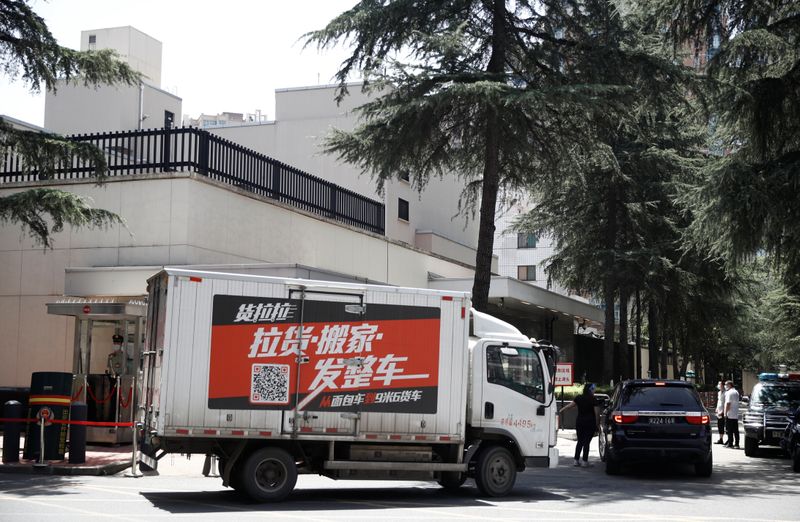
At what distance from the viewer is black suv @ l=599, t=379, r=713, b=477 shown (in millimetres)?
17922

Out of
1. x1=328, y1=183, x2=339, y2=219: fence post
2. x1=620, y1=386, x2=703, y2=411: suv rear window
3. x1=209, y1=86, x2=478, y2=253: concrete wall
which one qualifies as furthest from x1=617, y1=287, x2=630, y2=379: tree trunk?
x1=620, y1=386, x2=703, y2=411: suv rear window

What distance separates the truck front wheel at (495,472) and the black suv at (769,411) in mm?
11021

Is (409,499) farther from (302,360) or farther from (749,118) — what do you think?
(749,118)

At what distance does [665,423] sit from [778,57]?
871 cm

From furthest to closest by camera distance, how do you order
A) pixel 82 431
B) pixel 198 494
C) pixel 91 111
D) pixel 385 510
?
pixel 91 111
pixel 82 431
pixel 198 494
pixel 385 510

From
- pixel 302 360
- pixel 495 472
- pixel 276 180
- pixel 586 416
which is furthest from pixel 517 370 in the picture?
pixel 276 180

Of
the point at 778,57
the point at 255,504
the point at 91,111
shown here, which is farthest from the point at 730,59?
the point at 91,111

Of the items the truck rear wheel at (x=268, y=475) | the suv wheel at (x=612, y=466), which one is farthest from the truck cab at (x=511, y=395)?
the suv wheel at (x=612, y=466)

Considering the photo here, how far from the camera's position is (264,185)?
26391 millimetres

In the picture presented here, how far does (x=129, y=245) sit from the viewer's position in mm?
23672

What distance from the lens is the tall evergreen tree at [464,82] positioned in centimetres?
2056

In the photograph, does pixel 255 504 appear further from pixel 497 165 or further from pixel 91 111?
pixel 91 111

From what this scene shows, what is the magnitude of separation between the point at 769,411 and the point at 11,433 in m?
16.5

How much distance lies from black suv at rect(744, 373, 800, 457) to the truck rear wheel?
46.2ft
